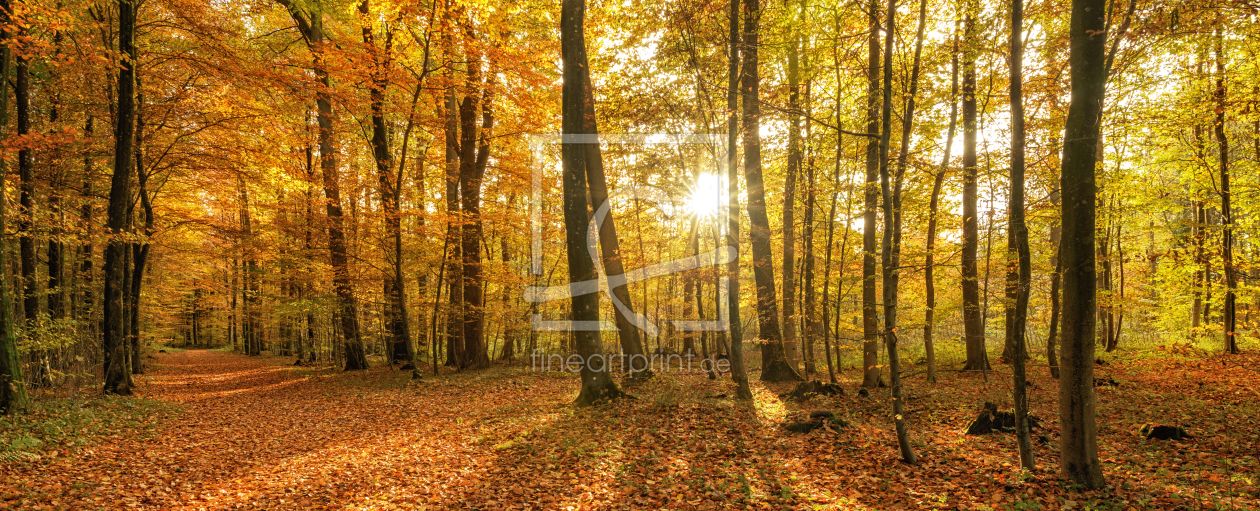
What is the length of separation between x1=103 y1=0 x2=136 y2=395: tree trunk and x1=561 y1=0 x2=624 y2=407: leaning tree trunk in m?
8.74

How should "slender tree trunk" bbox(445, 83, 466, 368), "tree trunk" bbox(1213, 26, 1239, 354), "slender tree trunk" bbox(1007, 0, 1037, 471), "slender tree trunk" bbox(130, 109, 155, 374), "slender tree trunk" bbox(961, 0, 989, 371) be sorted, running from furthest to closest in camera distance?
"slender tree trunk" bbox(445, 83, 466, 368)
"slender tree trunk" bbox(130, 109, 155, 374)
"slender tree trunk" bbox(961, 0, 989, 371)
"tree trunk" bbox(1213, 26, 1239, 354)
"slender tree trunk" bbox(1007, 0, 1037, 471)

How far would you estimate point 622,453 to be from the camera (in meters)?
7.16

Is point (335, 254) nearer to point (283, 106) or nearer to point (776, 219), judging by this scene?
point (283, 106)

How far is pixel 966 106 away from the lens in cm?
1238

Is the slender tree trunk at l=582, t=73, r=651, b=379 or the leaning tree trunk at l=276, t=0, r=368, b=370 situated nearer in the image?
the slender tree trunk at l=582, t=73, r=651, b=379

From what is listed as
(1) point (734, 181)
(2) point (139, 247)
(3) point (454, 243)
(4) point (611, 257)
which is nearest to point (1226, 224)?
(1) point (734, 181)

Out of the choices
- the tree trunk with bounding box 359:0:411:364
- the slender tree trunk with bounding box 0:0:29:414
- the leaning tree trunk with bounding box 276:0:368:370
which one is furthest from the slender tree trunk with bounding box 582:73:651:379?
the slender tree trunk with bounding box 0:0:29:414

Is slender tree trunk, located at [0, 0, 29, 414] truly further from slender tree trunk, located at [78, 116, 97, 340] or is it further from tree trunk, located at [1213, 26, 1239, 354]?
tree trunk, located at [1213, 26, 1239, 354]

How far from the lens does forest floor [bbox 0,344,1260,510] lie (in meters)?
5.40

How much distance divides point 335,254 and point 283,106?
5771mm

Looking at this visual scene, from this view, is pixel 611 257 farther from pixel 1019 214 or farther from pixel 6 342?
pixel 6 342

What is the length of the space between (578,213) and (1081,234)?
758cm

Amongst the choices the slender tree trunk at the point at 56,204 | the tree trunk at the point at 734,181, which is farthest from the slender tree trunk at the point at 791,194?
the slender tree trunk at the point at 56,204

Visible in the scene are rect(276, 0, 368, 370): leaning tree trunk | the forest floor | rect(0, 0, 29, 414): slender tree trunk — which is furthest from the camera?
rect(276, 0, 368, 370): leaning tree trunk
